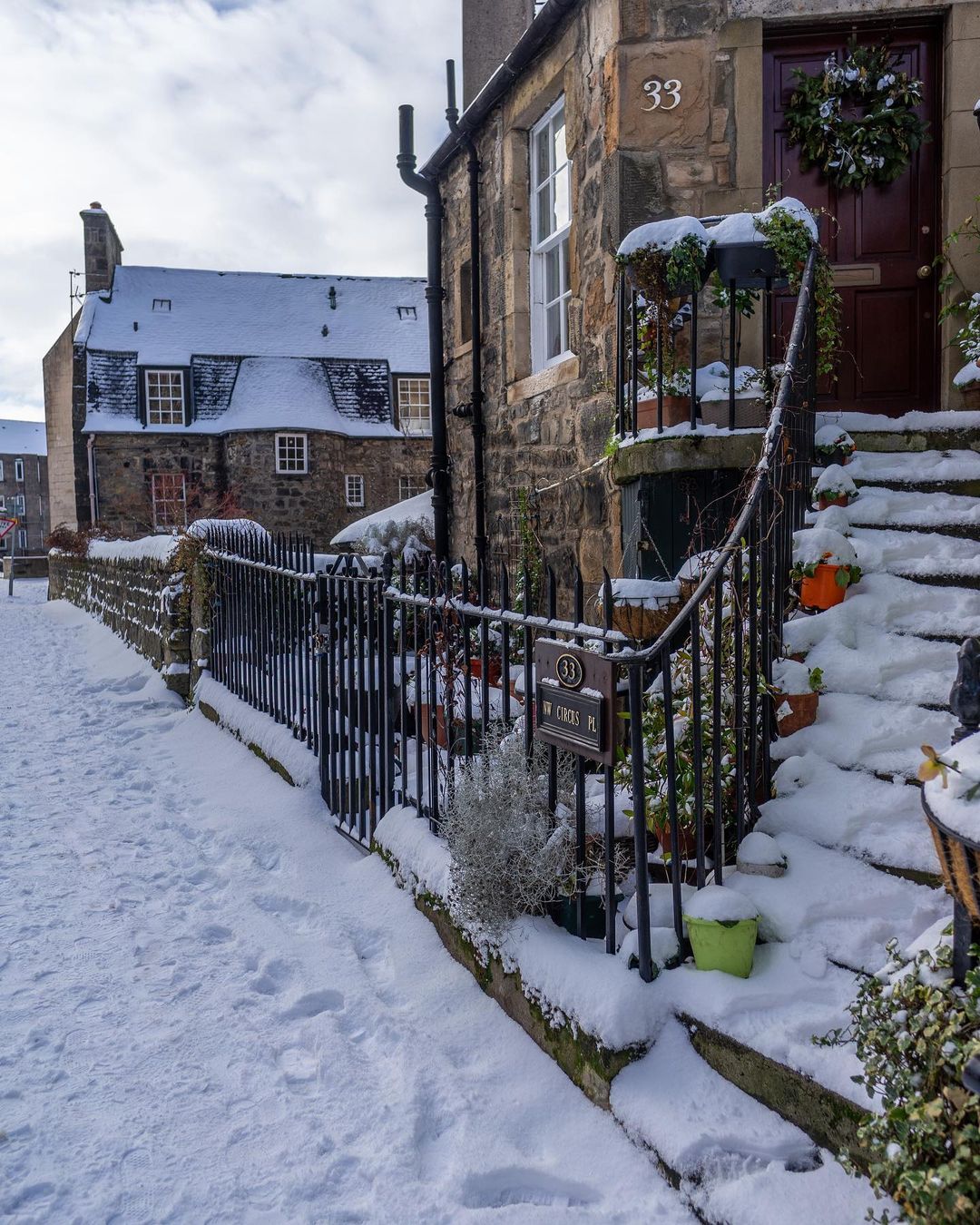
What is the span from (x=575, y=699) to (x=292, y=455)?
24095 millimetres

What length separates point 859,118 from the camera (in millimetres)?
6039

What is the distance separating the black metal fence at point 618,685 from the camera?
276 cm

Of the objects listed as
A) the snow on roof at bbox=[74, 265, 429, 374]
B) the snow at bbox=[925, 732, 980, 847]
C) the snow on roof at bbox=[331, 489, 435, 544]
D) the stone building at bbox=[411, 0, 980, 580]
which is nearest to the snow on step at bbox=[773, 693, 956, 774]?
the snow at bbox=[925, 732, 980, 847]

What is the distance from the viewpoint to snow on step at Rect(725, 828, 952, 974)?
2.53 m

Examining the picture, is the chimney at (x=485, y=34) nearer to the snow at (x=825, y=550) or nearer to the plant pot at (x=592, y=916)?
the snow at (x=825, y=550)

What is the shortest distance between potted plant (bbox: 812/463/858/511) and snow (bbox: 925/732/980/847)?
2.79m

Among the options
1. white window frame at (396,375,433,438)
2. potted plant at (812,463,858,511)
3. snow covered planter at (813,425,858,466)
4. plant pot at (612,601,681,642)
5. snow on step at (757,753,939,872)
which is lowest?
snow on step at (757,753,939,872)

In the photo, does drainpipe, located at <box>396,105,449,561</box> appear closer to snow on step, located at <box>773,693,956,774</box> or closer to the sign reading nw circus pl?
snow on step, located at <box>773,693,956,774</box>

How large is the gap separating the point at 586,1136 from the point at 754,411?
3.69 meters

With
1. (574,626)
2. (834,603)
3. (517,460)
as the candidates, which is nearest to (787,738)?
(834,603)

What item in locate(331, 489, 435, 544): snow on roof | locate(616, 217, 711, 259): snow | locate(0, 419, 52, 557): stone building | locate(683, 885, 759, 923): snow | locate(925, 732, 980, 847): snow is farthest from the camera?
locate(0, 419, 52, 557): stone building

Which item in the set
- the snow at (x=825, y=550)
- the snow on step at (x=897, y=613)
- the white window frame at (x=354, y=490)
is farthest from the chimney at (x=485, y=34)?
the white window frame at (x=354, y=490)

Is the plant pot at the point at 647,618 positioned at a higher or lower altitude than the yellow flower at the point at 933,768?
higher

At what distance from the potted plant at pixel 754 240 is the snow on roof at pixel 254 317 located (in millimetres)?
23010
